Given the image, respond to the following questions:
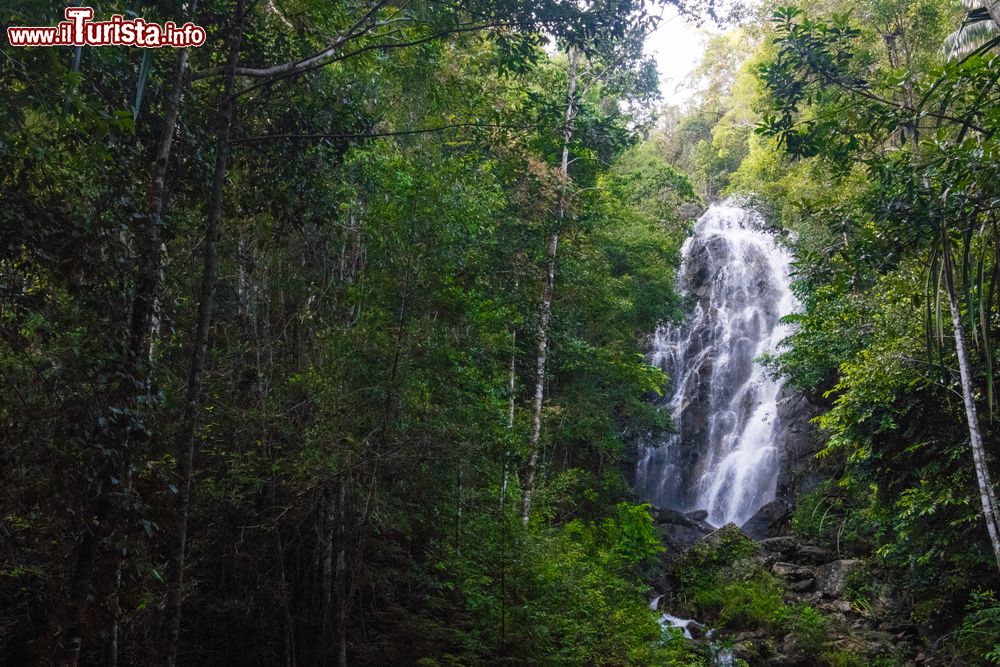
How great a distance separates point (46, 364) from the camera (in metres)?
3.59

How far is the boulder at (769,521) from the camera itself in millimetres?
17281

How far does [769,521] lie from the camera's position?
17688 mm

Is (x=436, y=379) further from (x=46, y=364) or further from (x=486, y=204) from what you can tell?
(x=46, y=364)

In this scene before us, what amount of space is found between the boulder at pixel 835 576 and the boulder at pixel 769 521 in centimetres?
392

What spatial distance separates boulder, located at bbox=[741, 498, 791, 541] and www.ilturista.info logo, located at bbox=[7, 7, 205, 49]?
17318mm

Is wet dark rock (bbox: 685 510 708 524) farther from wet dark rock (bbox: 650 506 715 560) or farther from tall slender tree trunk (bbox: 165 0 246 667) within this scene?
tall slender tree trunk (bbox: 165 0 246 667)

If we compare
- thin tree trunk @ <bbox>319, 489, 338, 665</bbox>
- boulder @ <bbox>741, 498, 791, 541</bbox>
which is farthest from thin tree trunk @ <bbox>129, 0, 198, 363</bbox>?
boulder @ <bbox>741, 498, 791, 541</bbox>

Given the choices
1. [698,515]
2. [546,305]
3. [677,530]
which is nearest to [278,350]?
[546,305]

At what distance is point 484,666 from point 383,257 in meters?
4.92

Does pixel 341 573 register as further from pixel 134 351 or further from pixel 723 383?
pixel 723 383

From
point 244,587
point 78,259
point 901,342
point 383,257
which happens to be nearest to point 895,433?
point 901,342

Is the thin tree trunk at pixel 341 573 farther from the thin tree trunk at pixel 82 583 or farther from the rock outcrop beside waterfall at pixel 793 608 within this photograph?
the rock outcrop beside waterfall at pixel 793 608

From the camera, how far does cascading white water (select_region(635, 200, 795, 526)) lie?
67.8 ft

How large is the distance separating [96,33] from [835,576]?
14225 millimetres
